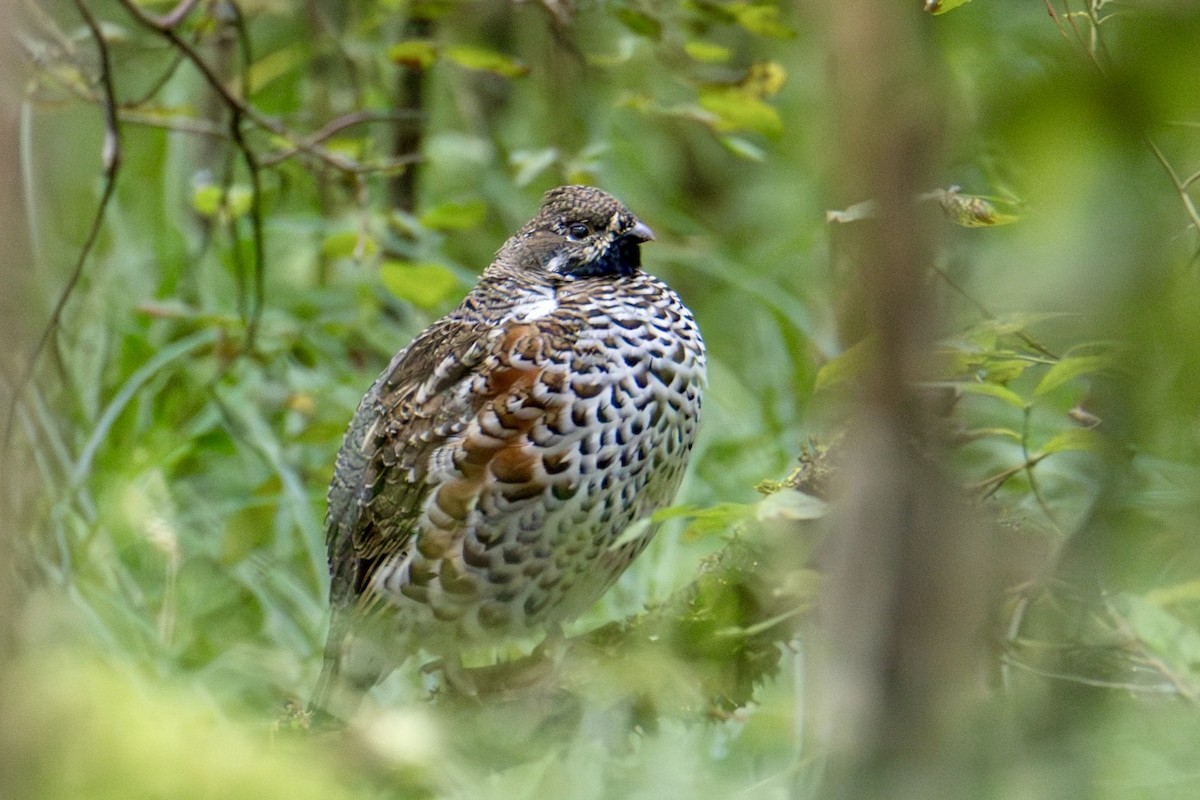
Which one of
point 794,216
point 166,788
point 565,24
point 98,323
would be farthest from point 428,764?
point 794,216

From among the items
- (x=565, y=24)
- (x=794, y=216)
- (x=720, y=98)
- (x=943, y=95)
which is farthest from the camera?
(x=794, y=216)

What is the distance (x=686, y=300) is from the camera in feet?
16.4

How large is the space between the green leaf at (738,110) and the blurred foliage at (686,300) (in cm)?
1

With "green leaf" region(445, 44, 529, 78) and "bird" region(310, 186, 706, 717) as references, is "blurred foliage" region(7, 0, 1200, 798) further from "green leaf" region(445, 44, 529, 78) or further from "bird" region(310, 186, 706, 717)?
"bird" region(310, 186, 706, 717)

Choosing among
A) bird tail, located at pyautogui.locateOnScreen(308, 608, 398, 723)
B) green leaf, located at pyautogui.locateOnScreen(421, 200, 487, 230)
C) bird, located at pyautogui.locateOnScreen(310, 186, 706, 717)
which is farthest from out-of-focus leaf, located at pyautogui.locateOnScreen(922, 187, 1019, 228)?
green leaf, located at pyautogui.locateOnScreen(421, 200, 487, 230)

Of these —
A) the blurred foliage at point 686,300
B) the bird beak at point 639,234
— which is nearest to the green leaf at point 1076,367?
the blurred foliage at point 686,300

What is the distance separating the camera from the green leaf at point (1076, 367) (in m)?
0.91

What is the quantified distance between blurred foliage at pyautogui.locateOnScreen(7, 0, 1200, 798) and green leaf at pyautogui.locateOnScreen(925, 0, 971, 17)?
6 centimetres

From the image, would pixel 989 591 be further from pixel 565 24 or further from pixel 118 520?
pixel 118 520

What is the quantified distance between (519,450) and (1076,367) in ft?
5.40

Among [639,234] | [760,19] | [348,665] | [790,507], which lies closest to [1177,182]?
[790,507]

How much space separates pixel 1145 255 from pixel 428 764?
161cm

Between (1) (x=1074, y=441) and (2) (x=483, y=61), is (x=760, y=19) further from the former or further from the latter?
(1) (x=1074, y=441)

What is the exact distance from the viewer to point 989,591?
0.82 m
